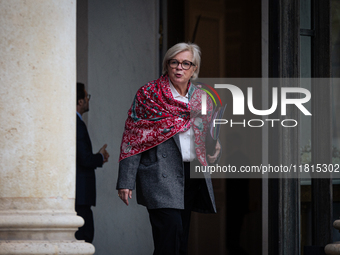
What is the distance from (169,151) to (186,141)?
0.13m

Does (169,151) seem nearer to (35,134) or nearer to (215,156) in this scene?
(215,156)

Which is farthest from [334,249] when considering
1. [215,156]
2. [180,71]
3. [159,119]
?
[180,71]

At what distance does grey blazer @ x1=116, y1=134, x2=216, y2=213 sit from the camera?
3949mm

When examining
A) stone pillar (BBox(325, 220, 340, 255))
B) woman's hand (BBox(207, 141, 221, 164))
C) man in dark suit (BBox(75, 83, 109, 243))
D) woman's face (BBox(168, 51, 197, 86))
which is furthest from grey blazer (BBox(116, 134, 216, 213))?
man in dark suit (BBox(75, 83, 109, 243))

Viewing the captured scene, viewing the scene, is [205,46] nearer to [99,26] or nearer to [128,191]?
[99,26]

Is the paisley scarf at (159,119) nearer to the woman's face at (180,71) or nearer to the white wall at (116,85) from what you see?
the woman's face at (180,71)

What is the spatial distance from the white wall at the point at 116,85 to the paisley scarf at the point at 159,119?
2.72 meters

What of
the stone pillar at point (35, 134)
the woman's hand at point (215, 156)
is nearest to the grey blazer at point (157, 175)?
the woman's hand at point (215, 156)

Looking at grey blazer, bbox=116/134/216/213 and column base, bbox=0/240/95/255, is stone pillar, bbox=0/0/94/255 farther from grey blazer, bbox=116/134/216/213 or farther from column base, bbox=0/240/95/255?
grey blazer, bbox=116/134/216/213

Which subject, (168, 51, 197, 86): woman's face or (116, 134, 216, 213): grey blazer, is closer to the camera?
(116, 134, 216, 213): grey blazer

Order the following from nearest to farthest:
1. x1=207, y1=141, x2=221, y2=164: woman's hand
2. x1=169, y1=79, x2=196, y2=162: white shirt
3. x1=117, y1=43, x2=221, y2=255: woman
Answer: x1=117, y1=43, x2=221, y2=255: woman → x1=169, y1=79, x2=196, y2=162: white shirt → x1=207, y1=141, x2=221, y2=164: woman's hand

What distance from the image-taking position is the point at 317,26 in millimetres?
5070

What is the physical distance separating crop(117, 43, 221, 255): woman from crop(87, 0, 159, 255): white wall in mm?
2704

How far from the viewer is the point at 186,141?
4090 mm
